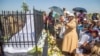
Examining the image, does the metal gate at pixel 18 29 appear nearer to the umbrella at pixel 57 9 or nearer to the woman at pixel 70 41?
the woman at pixel 70 41

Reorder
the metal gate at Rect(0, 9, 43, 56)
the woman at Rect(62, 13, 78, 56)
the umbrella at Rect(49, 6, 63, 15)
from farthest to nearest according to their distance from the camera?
the umbrella at Rect(49, 6, 63, 15) < the woman at Rect(62, 13, 78, 56) < the metal gate at Rect(0, 9, 43, 56)

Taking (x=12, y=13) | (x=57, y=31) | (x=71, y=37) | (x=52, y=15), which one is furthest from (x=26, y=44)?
(x=52, y=15)

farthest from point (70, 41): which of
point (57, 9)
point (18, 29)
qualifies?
point (57, 9)

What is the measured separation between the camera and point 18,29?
7.52 metres

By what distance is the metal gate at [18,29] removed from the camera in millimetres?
7074

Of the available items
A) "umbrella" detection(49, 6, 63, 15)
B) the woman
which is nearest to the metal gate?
the woman

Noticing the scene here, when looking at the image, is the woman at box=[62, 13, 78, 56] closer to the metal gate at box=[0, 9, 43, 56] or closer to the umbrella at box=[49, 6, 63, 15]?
the metal gate at box=[0, 9, 43, 56]

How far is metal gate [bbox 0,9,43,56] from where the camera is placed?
7.07 metres

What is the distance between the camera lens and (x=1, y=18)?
25.1 ft

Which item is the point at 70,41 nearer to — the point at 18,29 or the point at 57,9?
the point at 18,29

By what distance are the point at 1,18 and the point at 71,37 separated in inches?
103

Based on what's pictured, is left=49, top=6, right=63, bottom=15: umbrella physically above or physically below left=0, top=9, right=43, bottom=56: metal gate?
above

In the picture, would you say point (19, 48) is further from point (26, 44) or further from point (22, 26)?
point (22, 26)

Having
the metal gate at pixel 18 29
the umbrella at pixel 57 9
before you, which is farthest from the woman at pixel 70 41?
the umbrella at pixel 57 9
